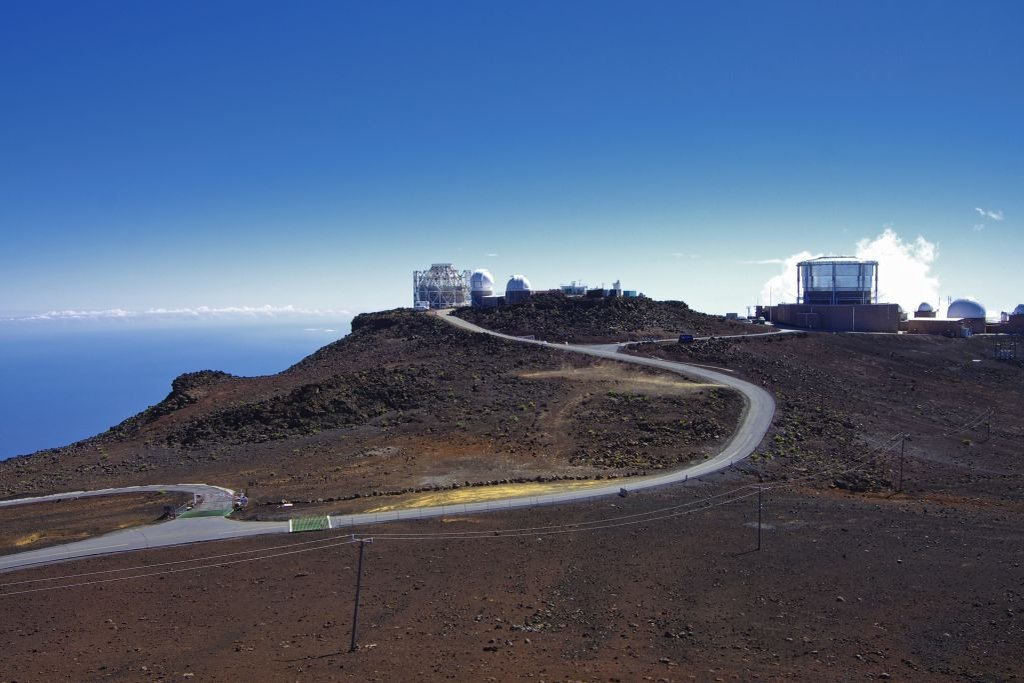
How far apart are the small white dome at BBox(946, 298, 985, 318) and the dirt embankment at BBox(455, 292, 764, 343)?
32169 millimetres

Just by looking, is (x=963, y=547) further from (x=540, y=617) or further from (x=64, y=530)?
(x=64, y=530)

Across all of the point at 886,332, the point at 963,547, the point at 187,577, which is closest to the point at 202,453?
the point at 187,577

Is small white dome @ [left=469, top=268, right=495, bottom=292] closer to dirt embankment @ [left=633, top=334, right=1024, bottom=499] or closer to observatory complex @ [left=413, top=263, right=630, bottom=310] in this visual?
observatory complex @ [left=413, top=263, right=630, bottom=310]

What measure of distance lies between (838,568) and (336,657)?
14.5 metres

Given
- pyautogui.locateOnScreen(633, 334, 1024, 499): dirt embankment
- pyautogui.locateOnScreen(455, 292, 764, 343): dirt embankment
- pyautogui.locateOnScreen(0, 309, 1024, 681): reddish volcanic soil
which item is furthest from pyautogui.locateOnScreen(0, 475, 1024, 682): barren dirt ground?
pyautogui.locateOnScreen(455, 292, 764, 343): dirt embankment

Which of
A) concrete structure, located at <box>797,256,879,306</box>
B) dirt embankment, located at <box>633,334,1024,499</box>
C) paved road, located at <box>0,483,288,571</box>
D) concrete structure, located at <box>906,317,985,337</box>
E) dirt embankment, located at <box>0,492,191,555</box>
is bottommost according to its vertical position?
dirt embankment, located at <box>0,492,191,555</box>

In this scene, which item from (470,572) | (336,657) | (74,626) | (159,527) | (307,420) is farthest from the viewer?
(307,420)

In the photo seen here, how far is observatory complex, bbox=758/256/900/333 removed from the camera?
221 feet

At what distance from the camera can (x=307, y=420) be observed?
4172 centimetres

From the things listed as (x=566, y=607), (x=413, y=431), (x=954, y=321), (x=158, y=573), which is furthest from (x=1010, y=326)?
(x=158, y=573)

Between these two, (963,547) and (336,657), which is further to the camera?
(963,547)

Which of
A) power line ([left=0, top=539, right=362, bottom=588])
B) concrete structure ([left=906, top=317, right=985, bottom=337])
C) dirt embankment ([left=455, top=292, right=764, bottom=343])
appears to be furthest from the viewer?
concrete structure ([left=906, top=317, right=985, bottom=337])

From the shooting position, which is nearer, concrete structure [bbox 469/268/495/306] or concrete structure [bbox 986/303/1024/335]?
concrete structure [bbox 986/303/1024/335]

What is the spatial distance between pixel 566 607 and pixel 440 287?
7740 centimetres
